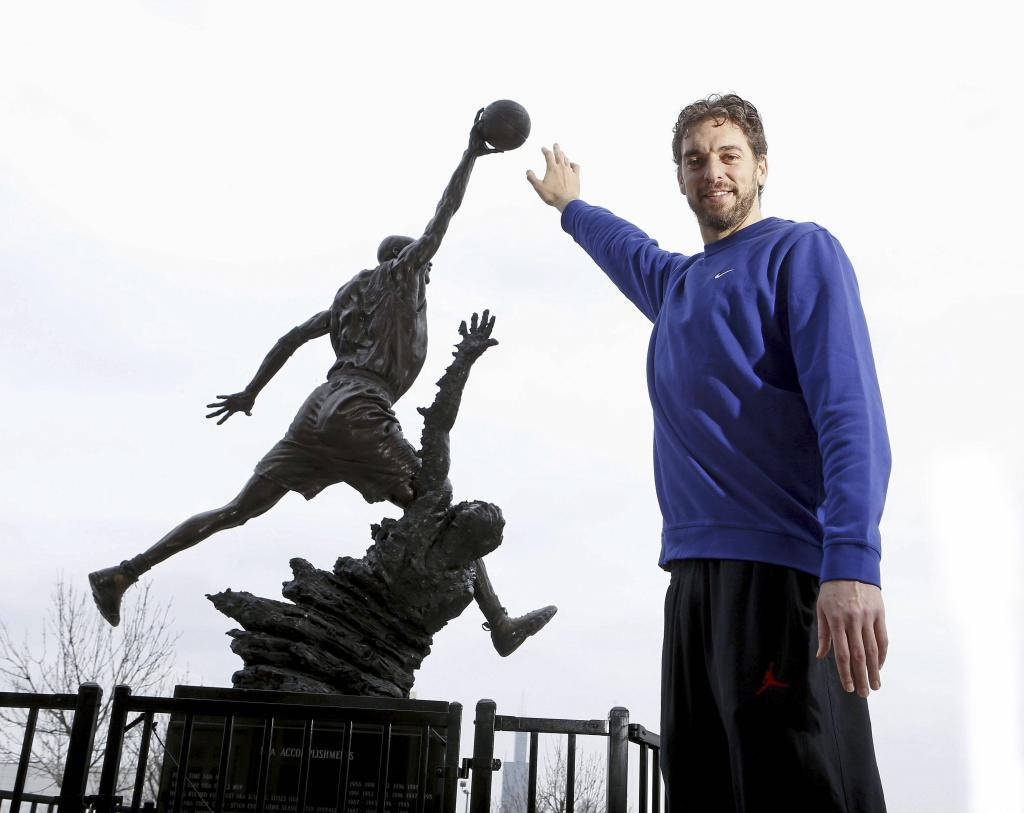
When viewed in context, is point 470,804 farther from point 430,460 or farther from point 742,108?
point 742,108

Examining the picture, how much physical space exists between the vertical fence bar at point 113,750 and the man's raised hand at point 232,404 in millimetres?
2783

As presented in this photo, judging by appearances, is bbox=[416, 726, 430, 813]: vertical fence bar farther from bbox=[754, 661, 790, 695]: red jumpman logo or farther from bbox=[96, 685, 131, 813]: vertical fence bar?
bbox=[754, 661, 790, 695]: red jumpman logo

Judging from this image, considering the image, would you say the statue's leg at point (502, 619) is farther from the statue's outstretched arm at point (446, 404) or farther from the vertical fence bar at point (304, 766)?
the vertical fence bar at point (304, 766)

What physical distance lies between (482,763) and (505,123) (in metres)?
3.90

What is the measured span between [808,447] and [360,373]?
16.1 feet

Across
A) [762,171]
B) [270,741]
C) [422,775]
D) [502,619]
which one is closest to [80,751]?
[270,741]

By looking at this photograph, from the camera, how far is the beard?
1.77 metres

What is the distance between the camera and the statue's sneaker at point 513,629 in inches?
241

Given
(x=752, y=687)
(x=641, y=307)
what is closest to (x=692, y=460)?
(x=752, y=687)

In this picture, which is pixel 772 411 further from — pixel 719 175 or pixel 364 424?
pixel 364 424

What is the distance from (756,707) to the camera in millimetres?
1345

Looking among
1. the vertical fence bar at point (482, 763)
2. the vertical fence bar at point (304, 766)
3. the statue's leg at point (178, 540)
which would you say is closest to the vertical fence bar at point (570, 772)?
the vertical fence bar at point (482, 763)

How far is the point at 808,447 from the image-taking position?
1.51 m

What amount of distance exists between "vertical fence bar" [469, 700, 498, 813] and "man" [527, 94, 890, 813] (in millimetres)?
2683
